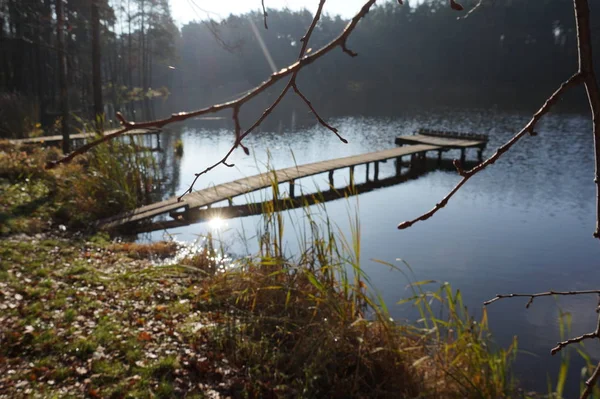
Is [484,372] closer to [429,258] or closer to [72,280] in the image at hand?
[72,280]

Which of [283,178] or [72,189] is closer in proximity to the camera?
[72,189]

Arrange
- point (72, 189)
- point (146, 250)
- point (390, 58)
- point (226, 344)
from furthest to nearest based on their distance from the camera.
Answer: point (390, 58) → point (72, 189) → point (146, 250) → point (226, 344)

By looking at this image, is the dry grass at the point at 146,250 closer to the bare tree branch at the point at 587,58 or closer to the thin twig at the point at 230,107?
the thin twig at the point at 230,107

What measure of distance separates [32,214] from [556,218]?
8.93 meters

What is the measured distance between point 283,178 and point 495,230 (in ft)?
13.5

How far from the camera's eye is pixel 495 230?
892cm

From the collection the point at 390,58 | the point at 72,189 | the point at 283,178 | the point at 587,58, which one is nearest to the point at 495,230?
the point at 283,178

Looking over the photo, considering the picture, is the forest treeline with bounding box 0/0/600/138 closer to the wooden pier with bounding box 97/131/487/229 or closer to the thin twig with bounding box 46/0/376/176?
the wooden pier with bounding box 97/131/487/229

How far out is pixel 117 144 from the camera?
8320mm

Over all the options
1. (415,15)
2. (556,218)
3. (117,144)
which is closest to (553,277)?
(556,218)

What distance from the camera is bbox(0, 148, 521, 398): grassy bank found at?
3301mm

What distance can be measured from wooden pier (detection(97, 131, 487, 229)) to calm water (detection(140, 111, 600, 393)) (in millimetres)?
361

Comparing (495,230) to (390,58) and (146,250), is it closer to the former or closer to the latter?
(146,250)

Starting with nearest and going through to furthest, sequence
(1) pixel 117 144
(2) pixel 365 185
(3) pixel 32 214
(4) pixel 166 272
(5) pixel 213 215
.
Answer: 1. (4) pixel 166 272
2. (3) pixel 32 214
3. (1) pixel 117 144
4. (5) pixel 213 215
5. (2) pixel 365 185
